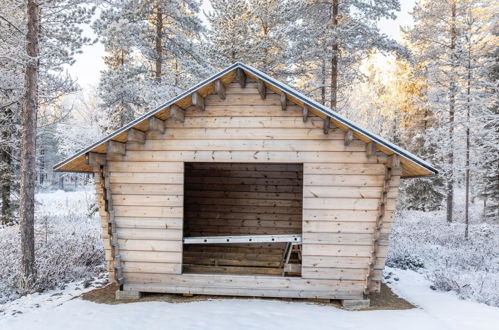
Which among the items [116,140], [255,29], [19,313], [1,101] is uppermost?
[255,29]

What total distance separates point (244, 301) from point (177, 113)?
3.83 meters

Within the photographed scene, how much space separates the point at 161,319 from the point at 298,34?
37.5 feet

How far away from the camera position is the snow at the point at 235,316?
570 centimetres

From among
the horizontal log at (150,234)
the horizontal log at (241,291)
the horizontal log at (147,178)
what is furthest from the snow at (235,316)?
the horizontal log at (147,178)

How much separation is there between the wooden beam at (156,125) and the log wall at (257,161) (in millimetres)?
99

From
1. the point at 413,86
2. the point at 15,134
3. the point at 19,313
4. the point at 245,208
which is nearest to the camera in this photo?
the point at 19,313

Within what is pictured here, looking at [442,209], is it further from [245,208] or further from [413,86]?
[245,208]

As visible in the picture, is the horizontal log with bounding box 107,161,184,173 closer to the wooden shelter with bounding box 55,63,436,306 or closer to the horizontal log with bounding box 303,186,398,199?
the wooden shelter with bounding box 55,63,436,306

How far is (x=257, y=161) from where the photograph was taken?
22.3 ft

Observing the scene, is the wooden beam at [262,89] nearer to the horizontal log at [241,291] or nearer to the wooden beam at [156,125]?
the wooden beam at [156,125]

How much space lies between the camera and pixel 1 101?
11.3 m

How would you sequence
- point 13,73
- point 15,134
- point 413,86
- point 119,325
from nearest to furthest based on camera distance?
point 119,325
point 13,73
point 15,134
point 413,86

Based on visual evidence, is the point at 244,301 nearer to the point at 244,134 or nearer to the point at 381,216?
the point at 381,216

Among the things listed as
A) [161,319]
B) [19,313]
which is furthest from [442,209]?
[19,313]
